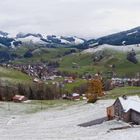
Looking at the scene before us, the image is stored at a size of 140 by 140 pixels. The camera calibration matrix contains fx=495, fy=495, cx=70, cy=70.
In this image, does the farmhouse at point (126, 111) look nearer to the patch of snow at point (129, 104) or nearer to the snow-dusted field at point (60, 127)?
the patch of snow at point (129, 104)

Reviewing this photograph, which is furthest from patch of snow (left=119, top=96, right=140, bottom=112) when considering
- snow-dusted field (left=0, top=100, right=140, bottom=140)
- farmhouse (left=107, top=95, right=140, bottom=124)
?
snow-dusted field (left=0, top=100, right=140, bottom=140)

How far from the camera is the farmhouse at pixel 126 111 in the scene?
323 feet

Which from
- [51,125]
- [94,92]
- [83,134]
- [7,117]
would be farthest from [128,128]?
[94,92]

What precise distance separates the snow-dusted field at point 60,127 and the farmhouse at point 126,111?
2.53m

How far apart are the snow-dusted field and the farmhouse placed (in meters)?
2.53

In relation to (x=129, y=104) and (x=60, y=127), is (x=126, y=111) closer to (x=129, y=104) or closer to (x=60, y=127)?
(x=129, y=104)

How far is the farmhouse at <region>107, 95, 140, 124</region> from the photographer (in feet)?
323

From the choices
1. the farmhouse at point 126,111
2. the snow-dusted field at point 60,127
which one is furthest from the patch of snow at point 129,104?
the snow-dusted field at point 60,127

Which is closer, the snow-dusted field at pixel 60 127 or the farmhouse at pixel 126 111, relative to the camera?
the snow-dusted field at pixel 60 127

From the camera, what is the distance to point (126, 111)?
10019 cm

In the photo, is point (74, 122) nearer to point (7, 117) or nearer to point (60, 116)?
point (60, 116)

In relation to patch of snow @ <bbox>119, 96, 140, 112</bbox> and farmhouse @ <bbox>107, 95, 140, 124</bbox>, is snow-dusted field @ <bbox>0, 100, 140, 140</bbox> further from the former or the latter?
patch of snow @ <bbox>119, 96, 140, 112</bbox>

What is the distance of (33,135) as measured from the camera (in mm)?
91625

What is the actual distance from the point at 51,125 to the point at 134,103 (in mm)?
19562
